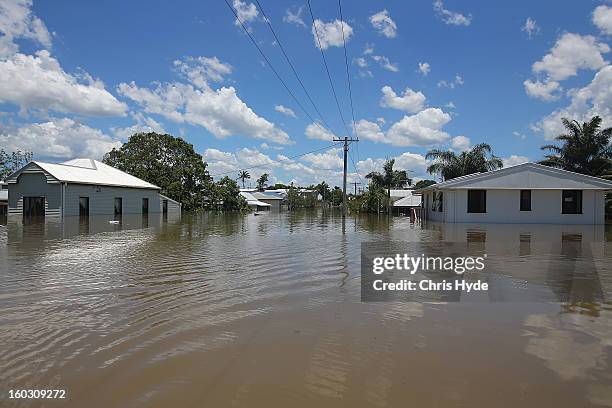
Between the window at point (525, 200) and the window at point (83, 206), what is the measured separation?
1166 inches

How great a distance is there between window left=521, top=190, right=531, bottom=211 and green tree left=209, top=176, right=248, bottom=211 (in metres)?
36.0

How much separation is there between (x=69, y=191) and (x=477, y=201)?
2728 centimetres

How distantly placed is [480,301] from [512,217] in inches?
890

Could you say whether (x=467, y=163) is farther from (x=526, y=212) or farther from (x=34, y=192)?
A: (x=34, y=192)

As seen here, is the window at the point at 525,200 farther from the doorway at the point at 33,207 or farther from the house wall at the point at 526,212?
the doorway at the point at 33,207

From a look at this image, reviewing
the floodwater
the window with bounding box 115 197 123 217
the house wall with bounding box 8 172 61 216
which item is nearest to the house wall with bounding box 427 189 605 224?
the floodwater

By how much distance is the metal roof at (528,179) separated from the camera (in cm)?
2658

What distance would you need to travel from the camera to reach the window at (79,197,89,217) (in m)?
32.8

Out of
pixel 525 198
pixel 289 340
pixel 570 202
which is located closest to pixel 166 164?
pixel 525 198

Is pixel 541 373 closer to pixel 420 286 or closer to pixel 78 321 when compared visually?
pixel 420 286

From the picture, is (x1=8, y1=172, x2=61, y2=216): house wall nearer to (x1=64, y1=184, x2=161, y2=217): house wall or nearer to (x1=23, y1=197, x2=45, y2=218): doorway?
(x1=23, y1=197, x2=45, y2=218): doorway

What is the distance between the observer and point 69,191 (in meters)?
31.6

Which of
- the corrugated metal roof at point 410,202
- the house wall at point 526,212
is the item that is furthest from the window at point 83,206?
the corrugated metal roof at point 410,202

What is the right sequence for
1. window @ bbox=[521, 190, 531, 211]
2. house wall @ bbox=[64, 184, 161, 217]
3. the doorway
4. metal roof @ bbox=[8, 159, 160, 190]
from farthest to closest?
1. house wall @ bbox=[64, 184, 161, 217]
2. metal roof @ bbox=[8, 159, 160, 190]
3. the doorway
4. window @ bbox=[521, 190, 531, 211]
